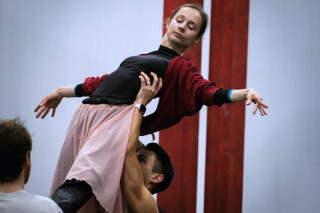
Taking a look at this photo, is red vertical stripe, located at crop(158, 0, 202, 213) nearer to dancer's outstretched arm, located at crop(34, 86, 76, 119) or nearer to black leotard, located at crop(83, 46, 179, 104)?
dancer's outstretched arm, located at crop(34, 86, 76, 119)

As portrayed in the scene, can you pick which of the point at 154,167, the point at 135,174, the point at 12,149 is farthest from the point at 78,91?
the point at 12,149

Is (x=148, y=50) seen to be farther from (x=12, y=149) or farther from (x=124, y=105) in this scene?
(x=12, y=149)

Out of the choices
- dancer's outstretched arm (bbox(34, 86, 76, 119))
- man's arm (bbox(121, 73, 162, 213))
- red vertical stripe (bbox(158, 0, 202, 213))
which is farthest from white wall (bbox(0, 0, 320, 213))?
man's arm (bbox(121, 73, 162, 213))

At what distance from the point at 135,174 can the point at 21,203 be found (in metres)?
0.61

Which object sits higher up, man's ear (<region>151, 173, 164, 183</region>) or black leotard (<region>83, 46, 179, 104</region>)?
black leotard (<region>83, 46, 179, 104</region>)

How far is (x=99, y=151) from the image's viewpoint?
160 centimetres

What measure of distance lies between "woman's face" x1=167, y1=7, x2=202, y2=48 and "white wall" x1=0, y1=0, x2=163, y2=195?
1.21 metres

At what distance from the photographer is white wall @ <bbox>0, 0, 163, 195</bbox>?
10.8 ft

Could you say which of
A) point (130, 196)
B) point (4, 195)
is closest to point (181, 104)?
point (130, 196)

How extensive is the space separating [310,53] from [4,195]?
2.56m

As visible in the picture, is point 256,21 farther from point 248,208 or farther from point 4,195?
point 4,195

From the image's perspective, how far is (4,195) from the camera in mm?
1138

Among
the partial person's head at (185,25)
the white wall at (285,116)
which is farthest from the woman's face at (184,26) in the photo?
the white wall at (285,116)

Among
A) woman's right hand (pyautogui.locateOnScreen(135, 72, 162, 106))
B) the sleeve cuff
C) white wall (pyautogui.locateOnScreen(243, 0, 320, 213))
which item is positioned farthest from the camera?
white wall (pyautogui.locateOnScreen(243, 0, 320, 213))
